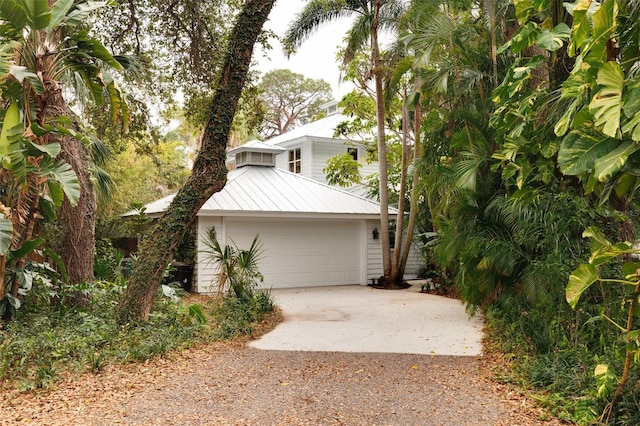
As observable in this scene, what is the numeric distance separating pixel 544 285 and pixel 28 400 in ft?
18.3

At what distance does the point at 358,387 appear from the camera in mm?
5195

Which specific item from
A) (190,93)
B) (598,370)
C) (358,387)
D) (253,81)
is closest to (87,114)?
(190,93)

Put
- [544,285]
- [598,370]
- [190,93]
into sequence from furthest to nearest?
[190,93] < [544,285] < [598,370]

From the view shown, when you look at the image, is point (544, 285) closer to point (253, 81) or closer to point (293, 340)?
point (293, 340)

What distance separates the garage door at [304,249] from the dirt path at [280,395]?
7397 millimetres

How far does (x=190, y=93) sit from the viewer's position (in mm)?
11430

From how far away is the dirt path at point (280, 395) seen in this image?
4387mm

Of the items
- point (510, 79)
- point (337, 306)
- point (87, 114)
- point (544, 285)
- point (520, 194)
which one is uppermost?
point (87, 114)

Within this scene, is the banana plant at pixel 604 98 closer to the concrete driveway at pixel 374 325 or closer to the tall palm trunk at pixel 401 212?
the concrete driveway at pixel 374 325

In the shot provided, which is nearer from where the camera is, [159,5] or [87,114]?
[159,5]

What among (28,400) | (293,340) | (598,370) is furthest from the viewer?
(293,340)

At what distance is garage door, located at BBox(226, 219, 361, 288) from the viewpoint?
44.7ft

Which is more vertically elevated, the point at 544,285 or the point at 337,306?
the point at 544,285

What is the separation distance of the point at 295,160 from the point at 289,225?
7.36 m
